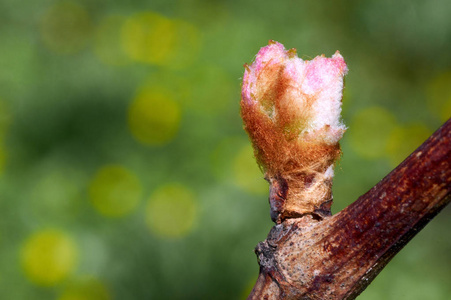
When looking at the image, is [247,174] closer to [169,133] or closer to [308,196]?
[169,133]

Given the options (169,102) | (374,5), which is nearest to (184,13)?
(169,102)

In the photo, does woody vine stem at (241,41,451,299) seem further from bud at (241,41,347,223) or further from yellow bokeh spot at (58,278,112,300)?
yellow bokeh spot at (58,278,112,300)

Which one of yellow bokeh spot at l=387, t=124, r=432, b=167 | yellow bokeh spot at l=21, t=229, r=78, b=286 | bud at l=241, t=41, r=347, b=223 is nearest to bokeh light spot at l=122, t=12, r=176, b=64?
yellow bokeh spot at l=21, t=229, r=78, b=286

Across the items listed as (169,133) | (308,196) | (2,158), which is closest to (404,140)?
(169,133)

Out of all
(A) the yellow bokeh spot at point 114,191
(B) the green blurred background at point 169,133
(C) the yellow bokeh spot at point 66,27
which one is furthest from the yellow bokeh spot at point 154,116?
(C) the yellow bokeh spot at point 66,27

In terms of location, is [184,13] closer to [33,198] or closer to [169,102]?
[169,102]

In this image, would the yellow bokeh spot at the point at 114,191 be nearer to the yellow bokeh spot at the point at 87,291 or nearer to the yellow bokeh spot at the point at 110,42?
the yellow bokeh spot at the point at 87,291
